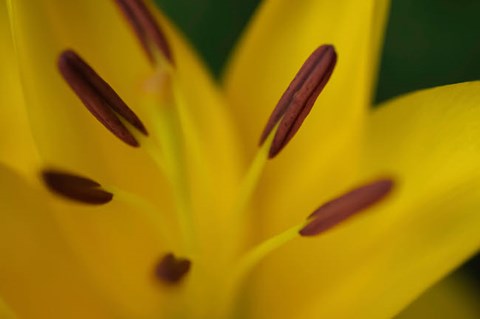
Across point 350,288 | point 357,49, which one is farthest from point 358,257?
point 357,49

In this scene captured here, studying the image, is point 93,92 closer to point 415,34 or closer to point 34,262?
point 34,262

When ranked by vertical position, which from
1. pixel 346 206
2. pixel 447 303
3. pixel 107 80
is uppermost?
pixel 107 80

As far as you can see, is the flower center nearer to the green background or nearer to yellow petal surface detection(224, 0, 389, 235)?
yellow petal surface detection(224, 0, 389, 235)

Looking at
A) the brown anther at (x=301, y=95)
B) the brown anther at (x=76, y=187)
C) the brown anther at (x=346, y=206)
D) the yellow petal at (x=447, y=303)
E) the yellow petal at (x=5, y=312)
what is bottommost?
the yellow petal at (x=447, y=303)

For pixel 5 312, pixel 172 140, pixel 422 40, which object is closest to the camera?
pixel 5 312

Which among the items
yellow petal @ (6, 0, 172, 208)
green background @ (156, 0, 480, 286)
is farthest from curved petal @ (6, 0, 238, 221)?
green background @ (156, 0, 480, 286)

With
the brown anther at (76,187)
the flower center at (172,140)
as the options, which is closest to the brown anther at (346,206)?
the flower center at (172,140)

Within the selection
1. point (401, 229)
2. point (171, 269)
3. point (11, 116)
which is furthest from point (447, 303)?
point (11, 116)

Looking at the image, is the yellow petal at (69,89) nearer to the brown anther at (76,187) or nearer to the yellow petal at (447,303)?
the brown anther at (76,187)
